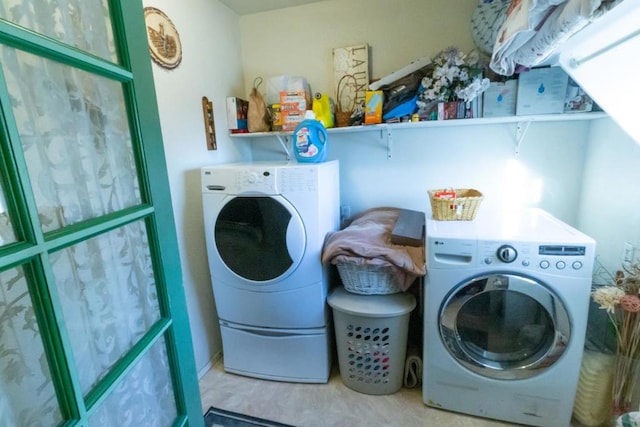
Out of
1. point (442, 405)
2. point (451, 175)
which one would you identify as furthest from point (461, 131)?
point (442, 405)

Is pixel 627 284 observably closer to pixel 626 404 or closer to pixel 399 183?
pixel 626 404

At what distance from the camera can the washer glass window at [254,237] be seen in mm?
1606

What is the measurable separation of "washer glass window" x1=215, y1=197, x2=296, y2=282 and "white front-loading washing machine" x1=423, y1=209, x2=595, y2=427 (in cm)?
74

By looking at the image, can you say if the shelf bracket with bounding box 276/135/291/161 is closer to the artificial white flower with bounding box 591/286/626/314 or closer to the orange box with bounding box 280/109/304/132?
the orange box with bounding box 280/109/304/132

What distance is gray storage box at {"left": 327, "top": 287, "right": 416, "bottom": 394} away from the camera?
1584 millimetres

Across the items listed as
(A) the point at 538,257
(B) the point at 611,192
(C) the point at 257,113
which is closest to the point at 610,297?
(A) the point at 538,257

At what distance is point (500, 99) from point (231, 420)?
7.46 feet

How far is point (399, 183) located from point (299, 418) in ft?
5.05

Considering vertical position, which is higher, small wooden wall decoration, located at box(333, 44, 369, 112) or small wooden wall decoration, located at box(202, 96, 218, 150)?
small wooden wall decoration, located at box(333, 44, 369, 112)

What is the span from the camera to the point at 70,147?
24.4 inches

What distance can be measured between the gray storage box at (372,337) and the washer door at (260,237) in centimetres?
36

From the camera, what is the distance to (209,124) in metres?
1.90

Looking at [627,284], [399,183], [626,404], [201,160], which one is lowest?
[626,404]

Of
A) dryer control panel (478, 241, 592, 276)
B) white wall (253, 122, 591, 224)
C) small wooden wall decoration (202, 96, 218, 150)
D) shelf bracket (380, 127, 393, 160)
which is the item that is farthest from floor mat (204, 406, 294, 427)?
shelf bracket (380, 127, 393, 160)
